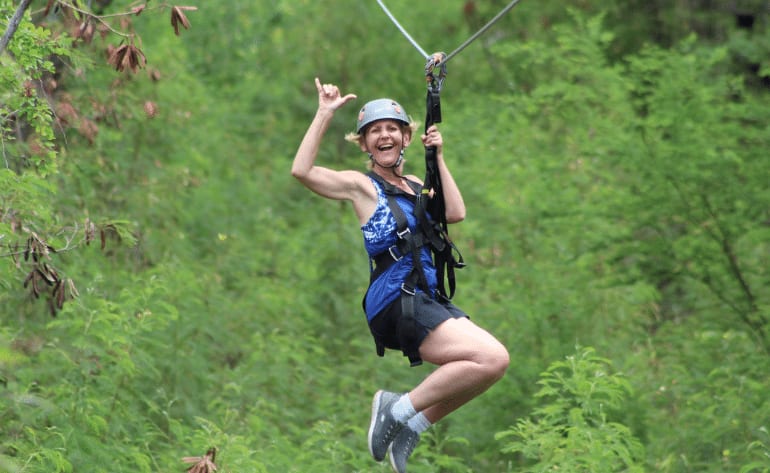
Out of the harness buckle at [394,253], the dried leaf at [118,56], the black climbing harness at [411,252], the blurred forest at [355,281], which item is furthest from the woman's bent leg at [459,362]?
the dried leaf at [118,56]

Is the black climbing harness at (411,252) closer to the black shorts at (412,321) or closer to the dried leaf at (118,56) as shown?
the black shorts at (412,321)

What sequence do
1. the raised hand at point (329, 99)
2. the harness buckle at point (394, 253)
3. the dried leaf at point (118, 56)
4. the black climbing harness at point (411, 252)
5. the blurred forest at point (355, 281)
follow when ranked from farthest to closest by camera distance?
the blurred forest at point (355, 281) → the dried leaf at point (118, 56) → the harness buckle at point (394, 253) → the black climbing harness at point (411, 252) → the raised hand at point (329, 99)

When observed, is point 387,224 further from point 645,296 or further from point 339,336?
point 339,336

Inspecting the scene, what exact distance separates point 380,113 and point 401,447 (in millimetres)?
1710

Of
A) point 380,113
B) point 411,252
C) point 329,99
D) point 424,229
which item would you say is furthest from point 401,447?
point 329,99

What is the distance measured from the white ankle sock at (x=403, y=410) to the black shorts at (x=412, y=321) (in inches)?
7.7

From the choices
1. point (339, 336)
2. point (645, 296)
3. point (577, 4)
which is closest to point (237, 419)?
point (339, 336)

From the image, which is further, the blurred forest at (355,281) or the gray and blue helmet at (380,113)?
the blurred forest at (355,281)

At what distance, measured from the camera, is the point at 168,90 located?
13656 mm

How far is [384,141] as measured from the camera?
6156 mm

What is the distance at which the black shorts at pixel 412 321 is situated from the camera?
Result: 19.4 feet

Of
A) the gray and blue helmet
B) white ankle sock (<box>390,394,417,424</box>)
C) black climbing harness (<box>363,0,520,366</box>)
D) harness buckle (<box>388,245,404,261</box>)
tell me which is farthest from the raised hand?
white ankle sock (<box>390,394,417,424</box>)

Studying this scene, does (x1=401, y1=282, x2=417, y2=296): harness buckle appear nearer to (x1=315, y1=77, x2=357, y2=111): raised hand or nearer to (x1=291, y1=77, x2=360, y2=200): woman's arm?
(x1=291, y1=77, x2=360, y2=200): woman's arm

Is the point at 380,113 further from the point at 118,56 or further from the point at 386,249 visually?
the point at 118,56
